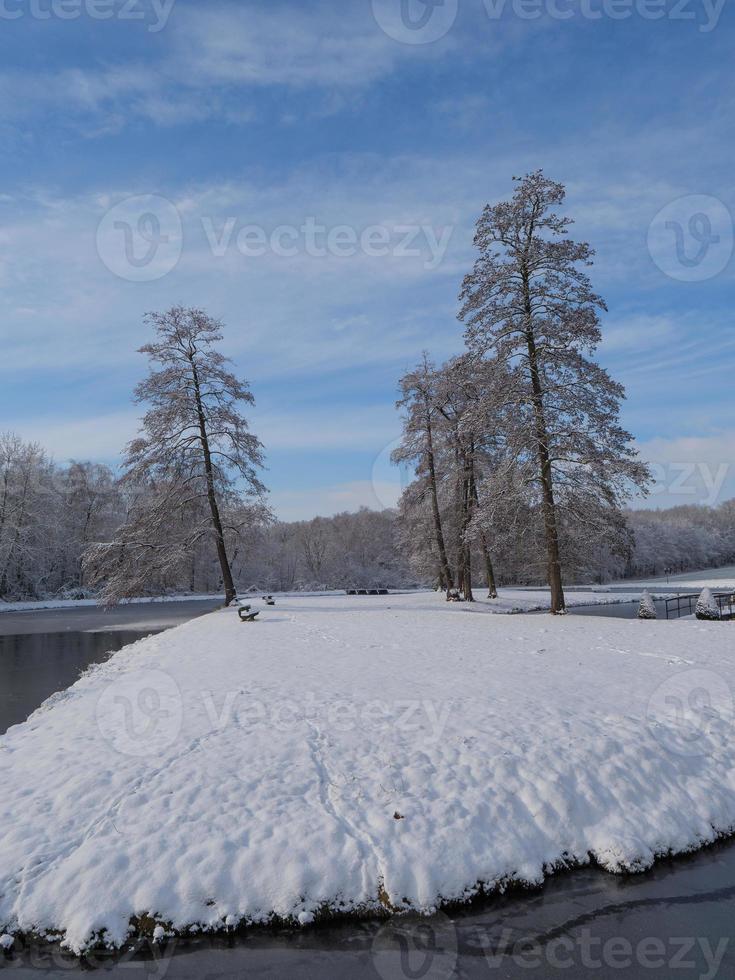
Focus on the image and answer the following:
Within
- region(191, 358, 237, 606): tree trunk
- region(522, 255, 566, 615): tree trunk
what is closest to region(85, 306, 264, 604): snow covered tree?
region(191, 358, 237, 606): tree trunk

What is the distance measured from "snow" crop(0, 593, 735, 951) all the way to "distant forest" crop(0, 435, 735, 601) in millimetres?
11881

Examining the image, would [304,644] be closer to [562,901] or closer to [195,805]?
[195,805]

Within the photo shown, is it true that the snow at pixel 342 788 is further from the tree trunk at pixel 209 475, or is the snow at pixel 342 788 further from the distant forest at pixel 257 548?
the tree trunk at pixel 209 475

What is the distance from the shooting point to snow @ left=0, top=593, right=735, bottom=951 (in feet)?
17.4

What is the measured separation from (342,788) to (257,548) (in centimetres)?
2408

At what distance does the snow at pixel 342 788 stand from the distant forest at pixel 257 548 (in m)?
11.9

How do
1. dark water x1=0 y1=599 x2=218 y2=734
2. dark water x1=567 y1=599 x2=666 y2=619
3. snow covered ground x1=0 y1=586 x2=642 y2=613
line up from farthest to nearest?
snow covered ground x1=0 y1=586 x2=642 y2=613 < dark water x1=567 y1=599 x2=666 y2=619 < dark water x1=0 y1=599 x2=218 y2=734

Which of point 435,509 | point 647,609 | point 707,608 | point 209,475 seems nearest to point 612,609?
point 647,609

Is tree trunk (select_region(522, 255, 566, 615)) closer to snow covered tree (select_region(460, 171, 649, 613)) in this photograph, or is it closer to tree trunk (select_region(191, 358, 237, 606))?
snow covered tree (select_region(460, 171, 649, 613))

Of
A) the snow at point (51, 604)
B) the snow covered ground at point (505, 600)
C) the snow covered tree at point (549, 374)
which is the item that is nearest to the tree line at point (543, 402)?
the snow covered tree at point (549, 374)

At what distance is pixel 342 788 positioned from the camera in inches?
257

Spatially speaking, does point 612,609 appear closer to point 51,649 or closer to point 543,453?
point 543,453

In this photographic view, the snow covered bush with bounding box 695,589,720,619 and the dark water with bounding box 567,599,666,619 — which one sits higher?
the snow covered bush with bounding box 695,589,720,619

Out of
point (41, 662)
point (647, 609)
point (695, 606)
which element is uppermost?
point (41, 662)
